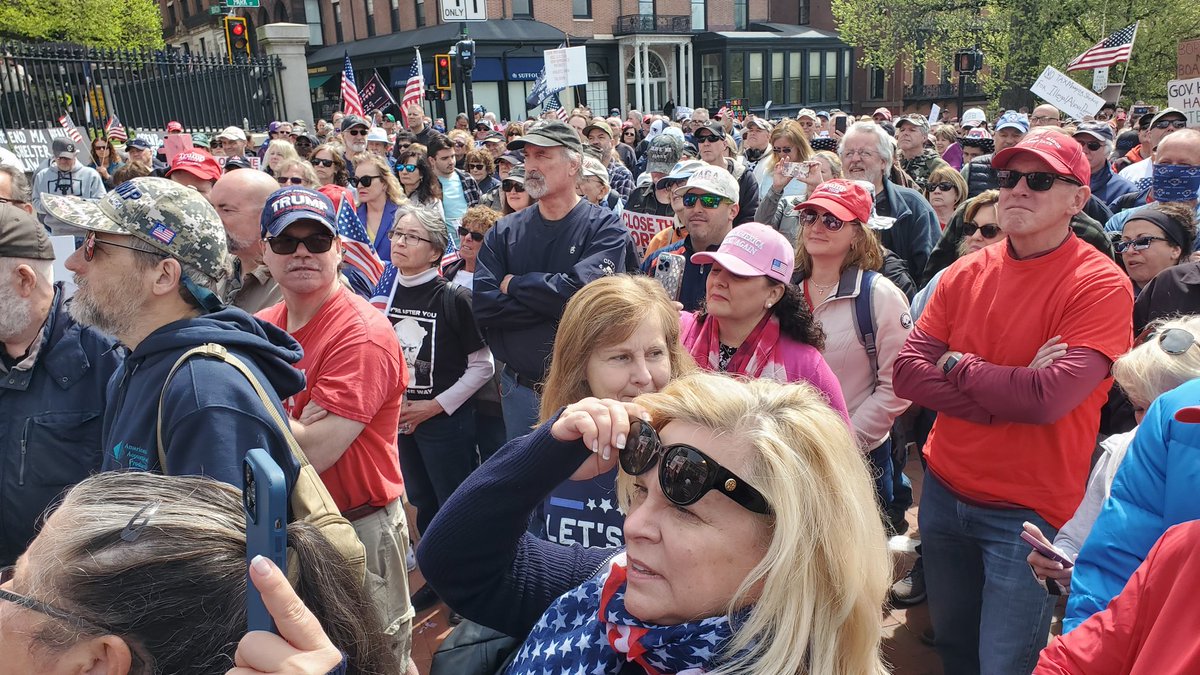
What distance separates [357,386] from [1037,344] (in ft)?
7.70

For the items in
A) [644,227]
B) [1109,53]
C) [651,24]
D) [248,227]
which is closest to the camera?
[248,227]

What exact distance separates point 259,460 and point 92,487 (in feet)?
1.88

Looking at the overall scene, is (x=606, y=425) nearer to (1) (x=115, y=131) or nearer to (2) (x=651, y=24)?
(1) (x=115, y=131)

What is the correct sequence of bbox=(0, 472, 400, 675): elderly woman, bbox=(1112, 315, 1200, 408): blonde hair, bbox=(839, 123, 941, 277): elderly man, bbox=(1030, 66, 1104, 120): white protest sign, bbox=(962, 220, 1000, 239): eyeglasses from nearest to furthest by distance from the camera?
bbox=(0, 472, 400, 675): elderly woman → bbox=(1112, 315, 1200, 408): blonde hair → bbox=(962, 220, 1000, 239): eyeglasses → bbox=(839, 123, 941, 277): elderly man → bbox=(1030, 66, 1104, 120): white protest sign

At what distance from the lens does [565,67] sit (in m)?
15.4

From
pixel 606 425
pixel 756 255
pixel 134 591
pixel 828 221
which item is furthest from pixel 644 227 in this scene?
pixel 134 591

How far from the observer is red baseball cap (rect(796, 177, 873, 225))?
11.9 ft

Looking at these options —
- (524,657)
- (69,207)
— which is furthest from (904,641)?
(69,207)

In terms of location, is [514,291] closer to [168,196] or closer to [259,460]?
[168,196]

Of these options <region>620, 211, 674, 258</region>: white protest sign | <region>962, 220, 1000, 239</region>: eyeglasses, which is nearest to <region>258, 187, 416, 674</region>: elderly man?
<region>620, 211, 674, 258</region>: white protest sign

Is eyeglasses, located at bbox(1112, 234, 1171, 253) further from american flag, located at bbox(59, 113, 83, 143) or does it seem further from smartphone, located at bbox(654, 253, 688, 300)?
american flag, located at bbox(59, 113, 83, 143)

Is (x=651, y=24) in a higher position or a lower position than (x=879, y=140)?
higher

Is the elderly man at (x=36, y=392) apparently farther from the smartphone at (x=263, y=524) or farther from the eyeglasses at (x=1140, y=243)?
the eyeglasses at (x=1140, y=243)

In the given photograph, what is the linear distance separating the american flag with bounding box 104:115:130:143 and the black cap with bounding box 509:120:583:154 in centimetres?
1208
